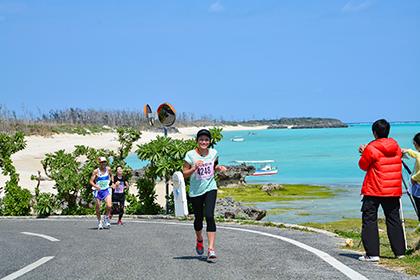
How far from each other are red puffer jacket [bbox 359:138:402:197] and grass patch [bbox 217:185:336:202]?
954 inches

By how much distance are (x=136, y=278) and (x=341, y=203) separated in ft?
82.1

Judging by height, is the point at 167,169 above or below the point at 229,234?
above

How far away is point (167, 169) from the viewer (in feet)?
58.5

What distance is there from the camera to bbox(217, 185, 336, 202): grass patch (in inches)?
1332

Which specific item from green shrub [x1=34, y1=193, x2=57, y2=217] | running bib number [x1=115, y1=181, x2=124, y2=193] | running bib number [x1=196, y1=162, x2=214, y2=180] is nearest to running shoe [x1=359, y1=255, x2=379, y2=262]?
running bib number [x1=196, y1=162, x2=214, y2=180]

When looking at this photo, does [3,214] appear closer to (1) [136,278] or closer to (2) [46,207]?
(2) [46,207]

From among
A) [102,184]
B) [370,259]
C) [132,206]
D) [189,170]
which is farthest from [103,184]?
[370,259]

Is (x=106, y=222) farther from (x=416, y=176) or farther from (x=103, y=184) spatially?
(x=416, y=176)

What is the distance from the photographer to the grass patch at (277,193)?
3384cm

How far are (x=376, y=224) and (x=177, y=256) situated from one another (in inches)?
113

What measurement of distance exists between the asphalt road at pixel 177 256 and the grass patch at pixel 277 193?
65.3 ft

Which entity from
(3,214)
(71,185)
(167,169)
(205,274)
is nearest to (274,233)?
(205,274)

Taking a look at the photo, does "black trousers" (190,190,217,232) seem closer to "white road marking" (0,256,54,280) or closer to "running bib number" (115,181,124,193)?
"white road marking" (0,256,54,280)

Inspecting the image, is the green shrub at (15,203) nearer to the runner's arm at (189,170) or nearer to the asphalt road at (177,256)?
the asphalt road at (177,256)
